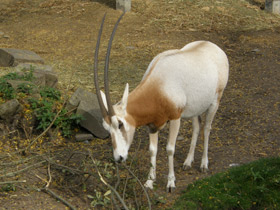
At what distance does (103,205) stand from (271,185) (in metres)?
1.84

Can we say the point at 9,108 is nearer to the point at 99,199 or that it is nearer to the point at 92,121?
the point at 92,121

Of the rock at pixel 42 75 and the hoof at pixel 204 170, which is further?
the rock at pixel 42 75

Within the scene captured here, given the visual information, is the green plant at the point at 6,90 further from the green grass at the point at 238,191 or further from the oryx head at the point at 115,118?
the green grass at the point at 238,191

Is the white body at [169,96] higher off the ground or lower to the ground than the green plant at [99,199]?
higher

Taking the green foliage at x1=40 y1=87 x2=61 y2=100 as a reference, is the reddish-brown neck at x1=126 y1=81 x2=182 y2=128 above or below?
above

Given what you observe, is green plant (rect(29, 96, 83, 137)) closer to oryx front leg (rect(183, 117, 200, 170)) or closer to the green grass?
oryx front leg (rect(183, 117, 200, 170))

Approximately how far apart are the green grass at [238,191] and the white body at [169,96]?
1.36 feet

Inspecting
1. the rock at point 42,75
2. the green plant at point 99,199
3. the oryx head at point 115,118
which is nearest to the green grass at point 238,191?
the green plant at point 99,199

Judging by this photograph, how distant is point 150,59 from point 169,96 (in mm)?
4295

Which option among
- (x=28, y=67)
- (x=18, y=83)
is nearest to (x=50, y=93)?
(x=18, y=83)

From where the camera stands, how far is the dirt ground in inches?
213

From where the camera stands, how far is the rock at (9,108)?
6109mm

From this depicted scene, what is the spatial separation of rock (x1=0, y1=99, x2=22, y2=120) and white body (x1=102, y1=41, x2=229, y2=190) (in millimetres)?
2059

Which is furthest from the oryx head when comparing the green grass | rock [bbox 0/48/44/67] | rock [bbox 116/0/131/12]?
rock [bbox 116/0/131/12]
